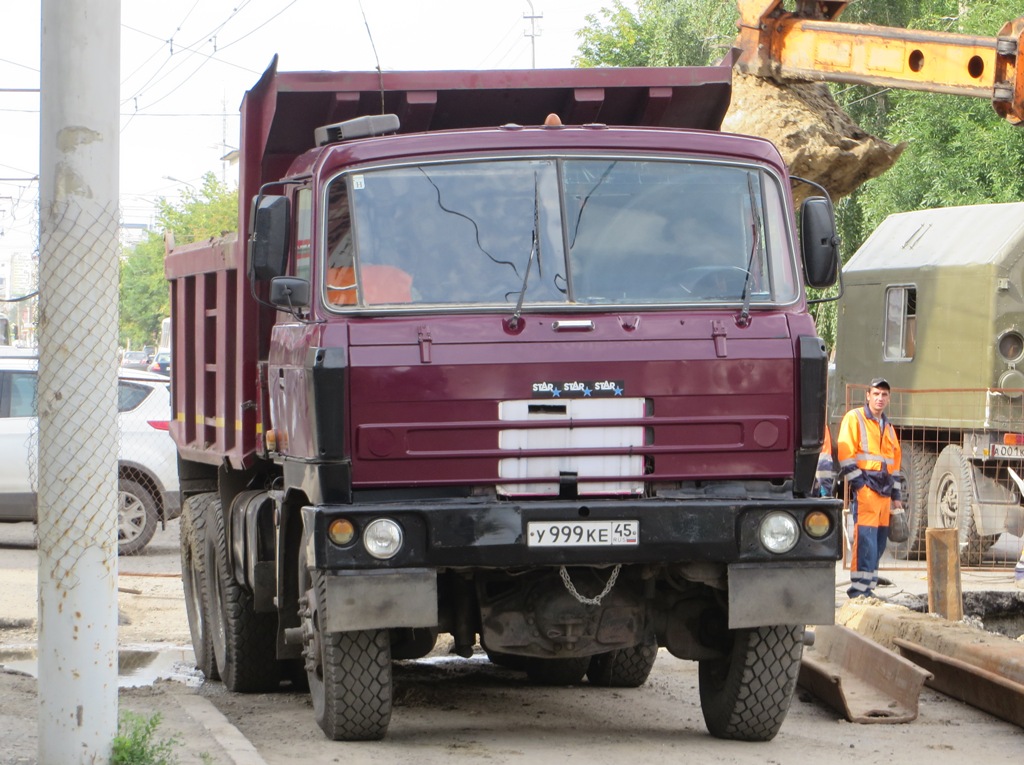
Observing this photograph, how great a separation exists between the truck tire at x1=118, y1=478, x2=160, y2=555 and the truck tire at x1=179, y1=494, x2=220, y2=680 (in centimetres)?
584

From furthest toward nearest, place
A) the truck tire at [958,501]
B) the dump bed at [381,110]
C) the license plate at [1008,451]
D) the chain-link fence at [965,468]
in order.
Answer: the truck tire at [958,501]
the chain-link fence at [965,468]
the license plate at [1008,451]
the dump bed at [381,110]

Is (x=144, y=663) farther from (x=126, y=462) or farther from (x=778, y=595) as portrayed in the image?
(x=126, y=462)

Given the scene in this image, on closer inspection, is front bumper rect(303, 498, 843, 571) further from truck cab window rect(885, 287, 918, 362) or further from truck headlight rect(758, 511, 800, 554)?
truck cab window rect(885, 287, 918, 362)

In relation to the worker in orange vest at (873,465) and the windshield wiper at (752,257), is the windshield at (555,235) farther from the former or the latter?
the worker in orange vest at (873,465)

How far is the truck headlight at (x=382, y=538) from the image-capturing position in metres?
6.91

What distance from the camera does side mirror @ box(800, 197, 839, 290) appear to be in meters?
7.44

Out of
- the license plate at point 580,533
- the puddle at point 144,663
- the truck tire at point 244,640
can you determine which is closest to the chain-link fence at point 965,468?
the puddle at point 144,663

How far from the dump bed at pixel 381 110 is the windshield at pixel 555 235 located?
114cm

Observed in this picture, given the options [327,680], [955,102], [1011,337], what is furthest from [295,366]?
[955,102]

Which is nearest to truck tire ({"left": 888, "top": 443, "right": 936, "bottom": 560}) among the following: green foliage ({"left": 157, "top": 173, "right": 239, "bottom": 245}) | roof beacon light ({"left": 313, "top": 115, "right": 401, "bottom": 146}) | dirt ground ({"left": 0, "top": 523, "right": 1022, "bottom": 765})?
dirt ground ({"left": 0, "top": 523, "right": 1022, "bottom": 765})

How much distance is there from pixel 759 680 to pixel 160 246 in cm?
7554

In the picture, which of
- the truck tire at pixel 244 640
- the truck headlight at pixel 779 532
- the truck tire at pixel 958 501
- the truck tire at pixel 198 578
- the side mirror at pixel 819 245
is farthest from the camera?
the truck tire at pixel 958 501

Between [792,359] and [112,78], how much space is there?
284 cm

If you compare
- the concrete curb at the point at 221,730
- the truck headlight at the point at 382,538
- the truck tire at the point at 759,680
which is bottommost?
the concrete curb at the point at 221,730
